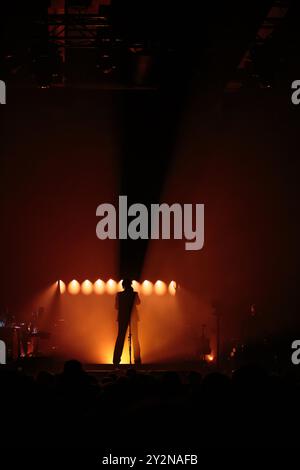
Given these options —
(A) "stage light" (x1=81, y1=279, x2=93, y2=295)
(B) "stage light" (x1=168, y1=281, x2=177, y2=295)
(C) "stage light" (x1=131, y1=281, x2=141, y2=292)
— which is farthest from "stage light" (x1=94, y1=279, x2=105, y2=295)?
(B) "stage light" (x1=168, y1=281, x2=177, y2=295)

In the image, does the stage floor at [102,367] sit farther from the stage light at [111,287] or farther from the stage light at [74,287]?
the stage light at [111,287]

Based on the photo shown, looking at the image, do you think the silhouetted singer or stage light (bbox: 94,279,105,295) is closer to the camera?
the silhouetted singer

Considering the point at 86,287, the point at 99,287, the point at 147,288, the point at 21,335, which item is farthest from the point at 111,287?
the point at 21,335

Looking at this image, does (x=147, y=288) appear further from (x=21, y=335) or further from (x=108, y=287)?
(x=21, y=335)

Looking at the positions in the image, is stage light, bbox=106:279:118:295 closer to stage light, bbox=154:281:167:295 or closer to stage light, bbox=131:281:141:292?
stage light, bbox=131:281:141:292

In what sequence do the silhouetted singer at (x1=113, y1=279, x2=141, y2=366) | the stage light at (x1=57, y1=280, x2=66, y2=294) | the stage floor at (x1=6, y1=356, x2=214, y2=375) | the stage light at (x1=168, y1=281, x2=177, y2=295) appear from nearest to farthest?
the stage floor at (x1=6, y1=356, x2=214, y2=375)
the silhouetted singer at (x1=113, y1=279, x2=141, y2=366)
the stage light at (x1=57, y1=280, x2=66, y2=294)
the stage light at (x1=168, y1=281, x2=177, y2=295)

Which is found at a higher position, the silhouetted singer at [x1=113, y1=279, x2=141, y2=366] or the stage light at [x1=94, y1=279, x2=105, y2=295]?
the stage light at [x1=94, y1=279, x2=105, y2=295]

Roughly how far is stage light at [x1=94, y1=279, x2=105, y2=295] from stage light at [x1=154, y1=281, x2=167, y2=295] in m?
1.07

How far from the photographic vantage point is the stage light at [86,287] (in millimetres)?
13320

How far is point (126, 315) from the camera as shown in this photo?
1005 cm

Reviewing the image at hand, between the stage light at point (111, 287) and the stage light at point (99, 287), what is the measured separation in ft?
0.33

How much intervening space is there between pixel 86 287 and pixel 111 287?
504 millimetres

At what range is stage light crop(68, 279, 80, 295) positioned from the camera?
524 inches

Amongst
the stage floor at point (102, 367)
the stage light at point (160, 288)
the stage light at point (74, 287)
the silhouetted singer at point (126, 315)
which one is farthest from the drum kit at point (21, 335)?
the stage light at point (160, 288)
